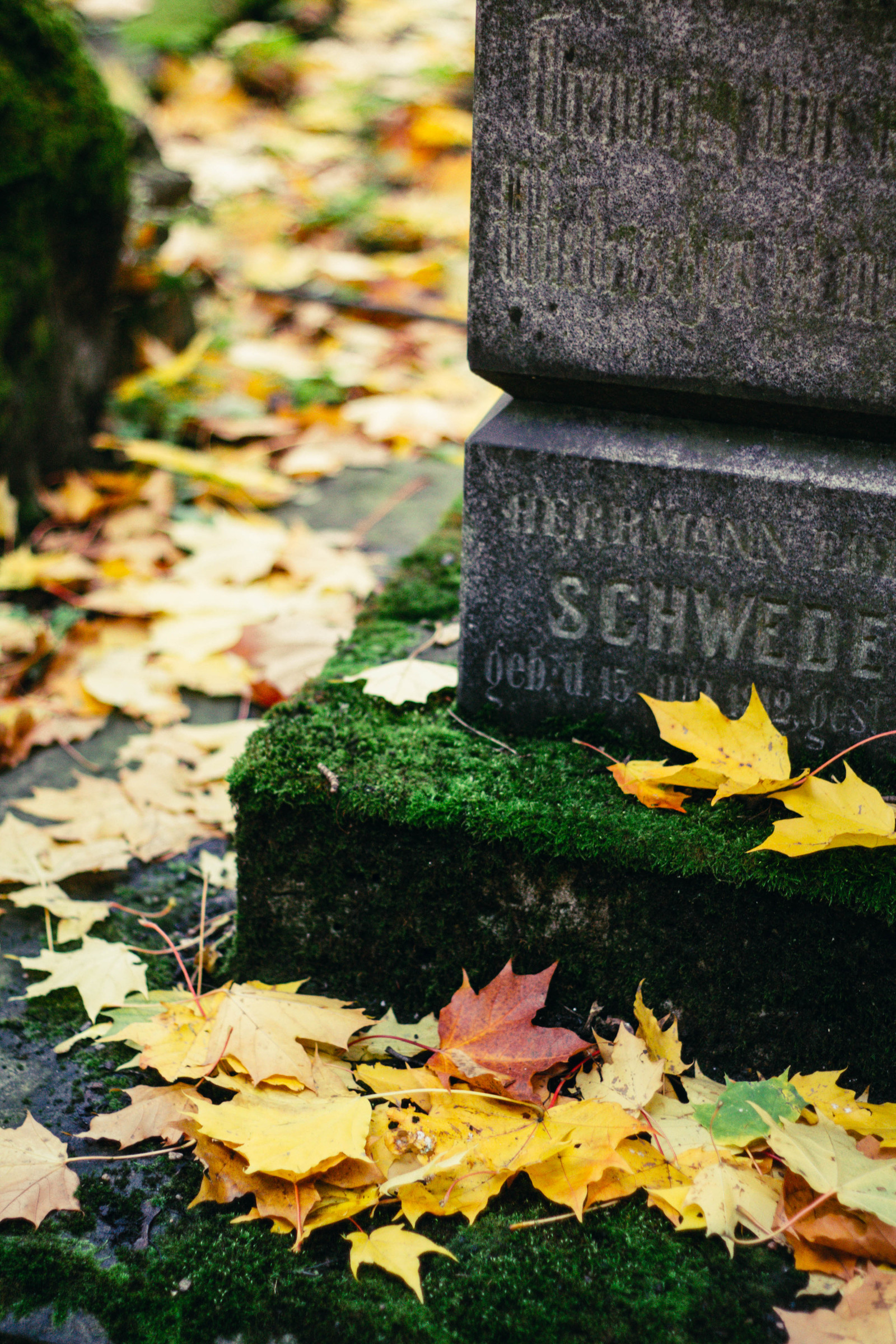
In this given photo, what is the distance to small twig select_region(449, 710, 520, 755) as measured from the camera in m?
2.00

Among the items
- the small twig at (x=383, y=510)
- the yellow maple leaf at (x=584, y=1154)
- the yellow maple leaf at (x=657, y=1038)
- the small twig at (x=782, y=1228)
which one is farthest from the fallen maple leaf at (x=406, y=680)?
the small twig at (x=383, y=510)

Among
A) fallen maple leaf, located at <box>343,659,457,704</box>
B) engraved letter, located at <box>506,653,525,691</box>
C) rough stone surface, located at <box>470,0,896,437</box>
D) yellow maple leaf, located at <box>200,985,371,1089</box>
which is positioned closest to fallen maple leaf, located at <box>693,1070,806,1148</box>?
yellow maple leaf, located at <box>200,985,371,1089</box>

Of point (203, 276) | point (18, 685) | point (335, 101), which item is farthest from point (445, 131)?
point (18, 685)

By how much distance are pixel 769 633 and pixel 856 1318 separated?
98 cm

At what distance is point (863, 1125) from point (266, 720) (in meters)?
1.17

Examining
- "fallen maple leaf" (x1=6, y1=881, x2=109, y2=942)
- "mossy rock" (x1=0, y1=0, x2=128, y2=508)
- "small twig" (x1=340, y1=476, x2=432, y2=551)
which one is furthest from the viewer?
"small twig" (x1=340, y1=476, x2=432, y2=551)

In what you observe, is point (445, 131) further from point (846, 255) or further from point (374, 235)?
point (846, 255)

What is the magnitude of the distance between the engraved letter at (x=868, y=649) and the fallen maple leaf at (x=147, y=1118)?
4.06 ft

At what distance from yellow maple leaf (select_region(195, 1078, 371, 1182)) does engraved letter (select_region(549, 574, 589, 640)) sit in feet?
2.76

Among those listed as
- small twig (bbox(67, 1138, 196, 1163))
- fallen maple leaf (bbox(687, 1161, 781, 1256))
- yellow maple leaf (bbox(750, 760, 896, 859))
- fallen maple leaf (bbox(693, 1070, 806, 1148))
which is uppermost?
yellow maple leaf (bbox(750, 760, 896, 859))

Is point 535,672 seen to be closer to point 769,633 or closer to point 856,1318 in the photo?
point 769,633

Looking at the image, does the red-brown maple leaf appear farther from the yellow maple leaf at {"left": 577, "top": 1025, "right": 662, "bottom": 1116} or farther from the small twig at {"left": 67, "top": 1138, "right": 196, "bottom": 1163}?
the small twig at {"left": 67, "top": 1138, "right": 196, "bottom": 1163}

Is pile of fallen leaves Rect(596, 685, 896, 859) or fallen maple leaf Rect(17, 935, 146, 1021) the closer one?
pile of fallen leaves Rect(596, 685, 896, 859)

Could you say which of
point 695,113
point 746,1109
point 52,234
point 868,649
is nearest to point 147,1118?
point 746,1109
